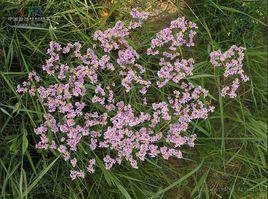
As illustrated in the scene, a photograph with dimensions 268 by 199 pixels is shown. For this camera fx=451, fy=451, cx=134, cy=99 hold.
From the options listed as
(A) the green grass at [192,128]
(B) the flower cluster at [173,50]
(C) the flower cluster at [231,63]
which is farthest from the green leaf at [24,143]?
(C) the flower cluster at [231,63]

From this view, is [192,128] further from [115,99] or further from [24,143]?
[24,143]

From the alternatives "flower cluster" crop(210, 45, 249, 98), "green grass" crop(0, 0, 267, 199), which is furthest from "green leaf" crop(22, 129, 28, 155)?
"flower cluster" crop(210, 45, 249, 98)

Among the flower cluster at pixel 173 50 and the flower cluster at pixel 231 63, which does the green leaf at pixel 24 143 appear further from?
→ the flower cluster at pixel 231 63

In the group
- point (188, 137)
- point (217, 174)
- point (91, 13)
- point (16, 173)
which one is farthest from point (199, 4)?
point (16, 173)

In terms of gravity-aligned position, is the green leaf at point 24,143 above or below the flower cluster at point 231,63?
below

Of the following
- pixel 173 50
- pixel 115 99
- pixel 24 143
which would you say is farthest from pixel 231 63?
pixel 24 143

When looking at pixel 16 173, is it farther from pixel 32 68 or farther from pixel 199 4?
pixel 199 4

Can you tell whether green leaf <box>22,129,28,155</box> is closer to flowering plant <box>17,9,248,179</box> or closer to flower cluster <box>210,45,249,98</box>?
flowering plant <box>17,9,248,179</box>
